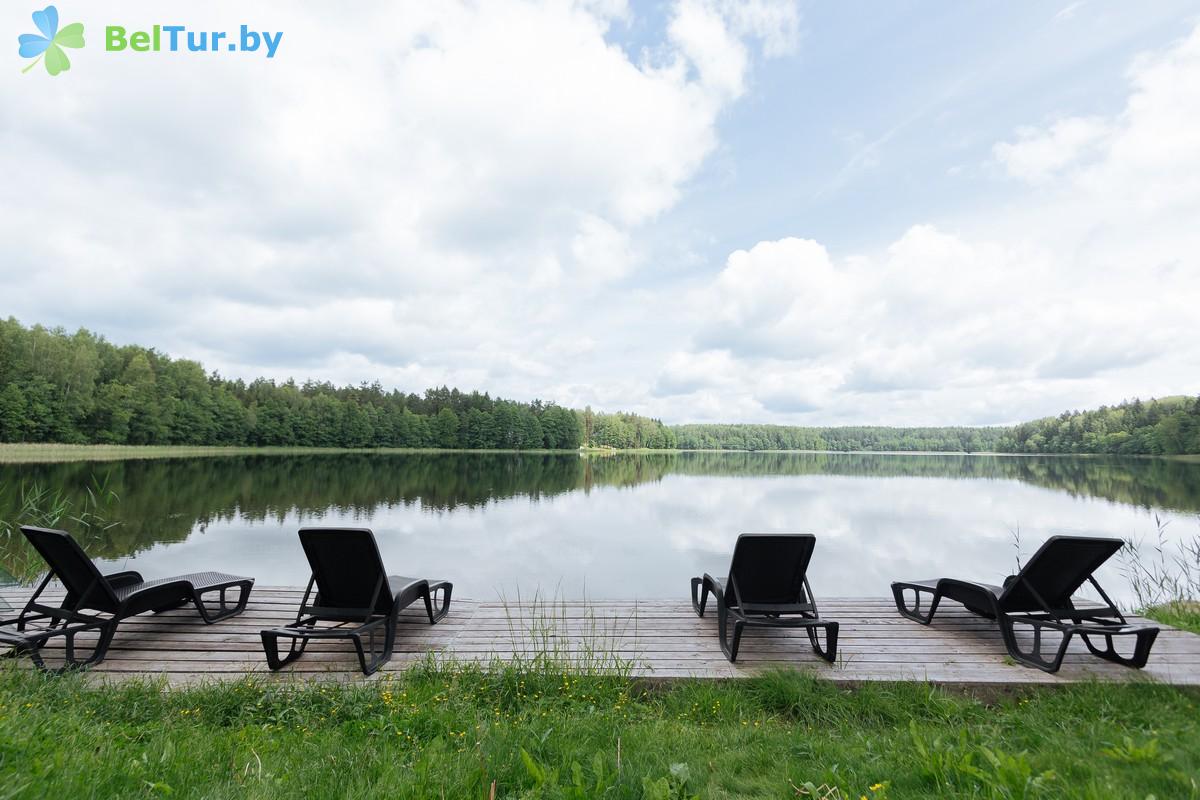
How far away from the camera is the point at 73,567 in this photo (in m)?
4.17

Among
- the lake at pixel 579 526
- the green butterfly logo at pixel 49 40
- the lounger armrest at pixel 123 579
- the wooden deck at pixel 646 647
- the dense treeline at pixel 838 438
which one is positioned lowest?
the lake at pixel 579 526

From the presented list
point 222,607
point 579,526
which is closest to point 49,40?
point 222,607

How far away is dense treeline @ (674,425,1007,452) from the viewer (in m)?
118

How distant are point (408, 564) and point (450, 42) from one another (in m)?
13.5

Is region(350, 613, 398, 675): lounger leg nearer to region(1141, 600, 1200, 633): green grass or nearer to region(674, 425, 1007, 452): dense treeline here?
region(1141, 600, 1200, 633): green grass

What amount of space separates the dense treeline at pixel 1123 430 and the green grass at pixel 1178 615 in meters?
84.1

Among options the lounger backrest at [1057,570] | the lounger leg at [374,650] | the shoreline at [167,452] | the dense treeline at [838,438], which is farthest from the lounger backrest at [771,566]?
the dense treeline at [838,438]

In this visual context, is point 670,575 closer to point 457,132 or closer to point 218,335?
point 457,132

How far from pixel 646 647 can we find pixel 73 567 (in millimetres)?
4746

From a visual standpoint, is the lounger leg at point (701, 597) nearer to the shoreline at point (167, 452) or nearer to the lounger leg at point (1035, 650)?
the lounger leg at point (1035, 650)

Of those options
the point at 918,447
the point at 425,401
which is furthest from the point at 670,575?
the point at 918,447

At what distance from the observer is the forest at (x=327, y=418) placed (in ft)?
159

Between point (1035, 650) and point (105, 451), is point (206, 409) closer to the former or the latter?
point (105, 451)

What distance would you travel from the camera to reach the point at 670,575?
1123 centimetres
